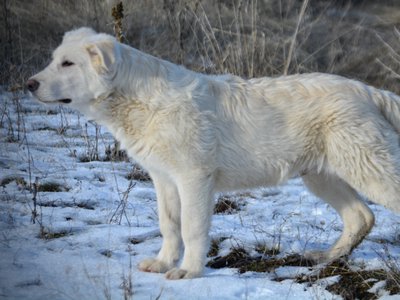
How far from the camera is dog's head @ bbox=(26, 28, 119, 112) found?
4742 mm

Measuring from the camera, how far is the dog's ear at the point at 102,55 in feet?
15.5

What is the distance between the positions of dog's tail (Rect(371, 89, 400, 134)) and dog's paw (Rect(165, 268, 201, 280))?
180 centimetres

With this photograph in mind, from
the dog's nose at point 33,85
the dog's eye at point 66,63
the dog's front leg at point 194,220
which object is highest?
the dog's eye at point 66,63

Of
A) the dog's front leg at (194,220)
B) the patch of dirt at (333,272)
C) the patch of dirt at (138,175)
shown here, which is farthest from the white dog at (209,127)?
the patch of dirt at (138,175)

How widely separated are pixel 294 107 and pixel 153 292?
1.72 metres

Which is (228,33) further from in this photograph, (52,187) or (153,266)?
(153,266)

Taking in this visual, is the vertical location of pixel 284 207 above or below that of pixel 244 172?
below

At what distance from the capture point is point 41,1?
584 inches

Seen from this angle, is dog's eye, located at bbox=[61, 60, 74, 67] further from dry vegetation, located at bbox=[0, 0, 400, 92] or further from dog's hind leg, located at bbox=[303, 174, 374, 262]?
dry vegetation, located at bbox=[0, 0, 400, 92]

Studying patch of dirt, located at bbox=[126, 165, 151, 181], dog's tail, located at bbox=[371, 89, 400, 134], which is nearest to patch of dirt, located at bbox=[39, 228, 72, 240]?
patch of dirt, located at bbox=[126, 165, 151, 181]

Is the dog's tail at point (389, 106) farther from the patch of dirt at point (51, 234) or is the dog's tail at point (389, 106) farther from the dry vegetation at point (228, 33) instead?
the dry vegetation at point (228, 33)

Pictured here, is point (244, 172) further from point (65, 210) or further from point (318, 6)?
point (318, 6)

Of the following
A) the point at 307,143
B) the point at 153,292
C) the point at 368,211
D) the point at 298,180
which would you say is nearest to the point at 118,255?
the point at 153,292

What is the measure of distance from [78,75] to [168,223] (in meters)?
1.27
